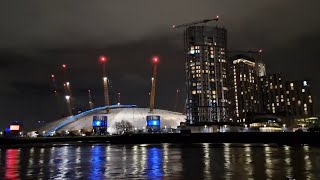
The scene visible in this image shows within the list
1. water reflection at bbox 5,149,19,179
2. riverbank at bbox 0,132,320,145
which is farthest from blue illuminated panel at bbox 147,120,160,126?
water reflection at bbox 5,149,19,179

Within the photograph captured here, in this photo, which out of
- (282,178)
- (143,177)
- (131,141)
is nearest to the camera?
(282,178)

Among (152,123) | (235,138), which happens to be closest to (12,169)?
(235,138)

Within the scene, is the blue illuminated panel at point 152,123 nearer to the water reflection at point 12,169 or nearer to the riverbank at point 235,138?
the riverbank at point 235,138

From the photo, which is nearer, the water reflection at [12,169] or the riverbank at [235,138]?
the water reflection at [12,169]

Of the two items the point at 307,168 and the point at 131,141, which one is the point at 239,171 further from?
the point at 131,141

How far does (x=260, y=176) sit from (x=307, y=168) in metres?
6.76

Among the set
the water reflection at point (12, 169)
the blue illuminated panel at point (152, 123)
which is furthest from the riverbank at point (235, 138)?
the water reflection at point (12, 169)

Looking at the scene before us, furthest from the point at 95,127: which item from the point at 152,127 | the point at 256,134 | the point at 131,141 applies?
the point at 256,134

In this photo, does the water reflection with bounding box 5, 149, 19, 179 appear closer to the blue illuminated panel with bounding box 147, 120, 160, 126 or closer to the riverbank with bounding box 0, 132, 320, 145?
the riverbank with bounding box 0, 132, 320, 145

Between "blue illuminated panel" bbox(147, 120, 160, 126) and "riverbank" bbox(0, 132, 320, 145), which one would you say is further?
"blue illuminated panel" bbox(147, 120, 160, 126)

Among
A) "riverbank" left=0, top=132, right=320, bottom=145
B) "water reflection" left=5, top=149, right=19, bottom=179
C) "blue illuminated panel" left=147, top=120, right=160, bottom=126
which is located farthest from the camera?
"blue illuminated panel" left=147, top=120, right=160, bottom=126

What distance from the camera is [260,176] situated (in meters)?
25.6

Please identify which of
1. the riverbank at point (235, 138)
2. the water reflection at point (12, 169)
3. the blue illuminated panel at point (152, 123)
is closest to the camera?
the water reflection at point (12, 169)

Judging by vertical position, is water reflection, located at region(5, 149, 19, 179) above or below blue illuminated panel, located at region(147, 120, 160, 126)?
below
